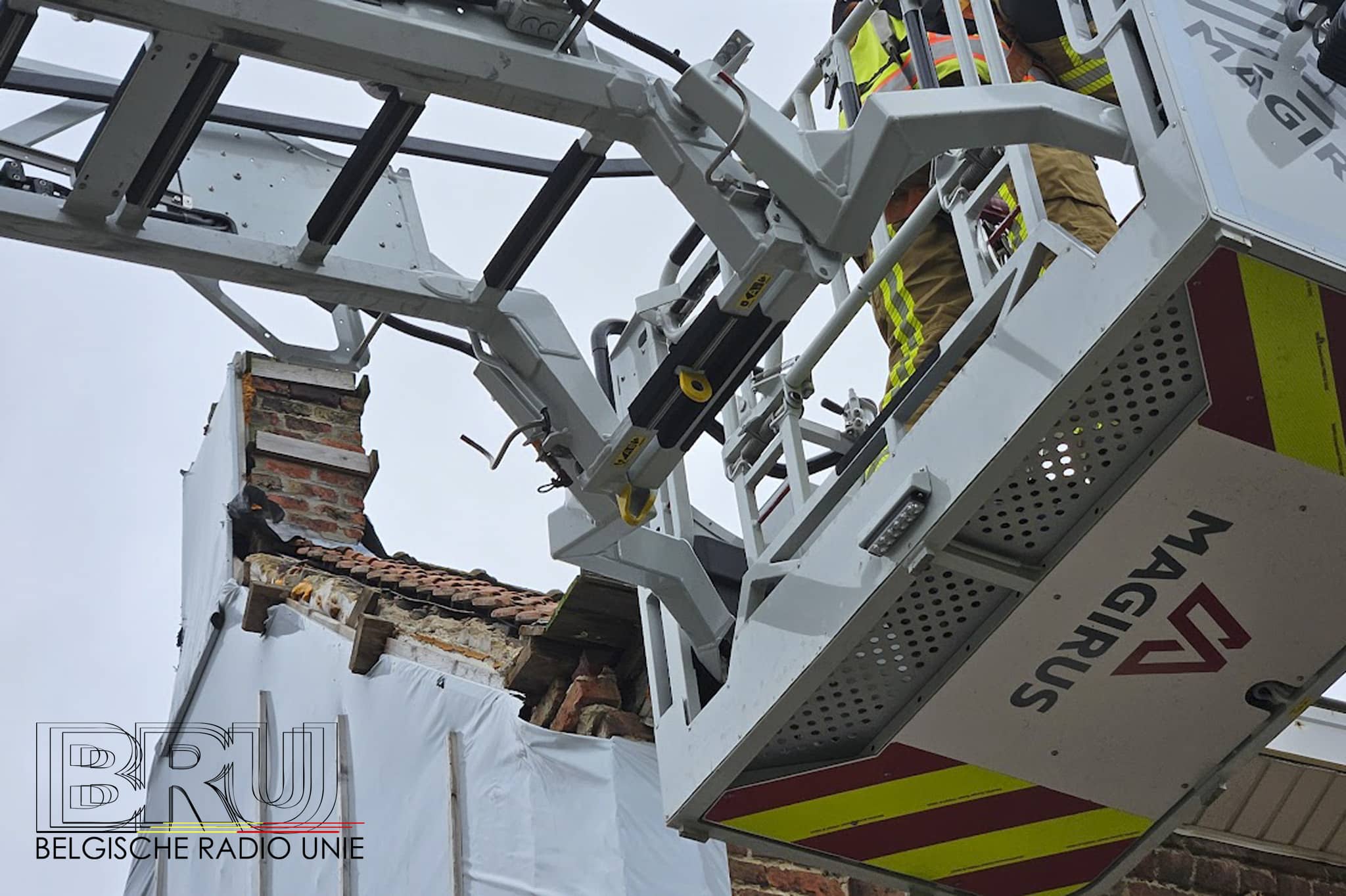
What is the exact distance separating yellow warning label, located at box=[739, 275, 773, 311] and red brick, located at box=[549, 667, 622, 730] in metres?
2.30

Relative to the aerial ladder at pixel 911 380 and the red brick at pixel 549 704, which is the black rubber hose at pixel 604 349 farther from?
the red brick at pixel 549 704

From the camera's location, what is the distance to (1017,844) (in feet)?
17.5

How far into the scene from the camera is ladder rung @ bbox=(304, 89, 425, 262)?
14.3 ft

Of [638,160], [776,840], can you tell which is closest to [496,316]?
[638,160]

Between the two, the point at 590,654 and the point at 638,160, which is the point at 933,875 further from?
the point at 638,160

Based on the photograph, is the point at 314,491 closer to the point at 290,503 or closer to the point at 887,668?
the point at 290,503

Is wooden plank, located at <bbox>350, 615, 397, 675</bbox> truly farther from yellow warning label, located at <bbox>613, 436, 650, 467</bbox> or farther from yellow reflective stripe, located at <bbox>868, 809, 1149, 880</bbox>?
yellow warning label, located at <bbox>613, 436, 650, 467</bbox>

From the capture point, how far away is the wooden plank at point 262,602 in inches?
373

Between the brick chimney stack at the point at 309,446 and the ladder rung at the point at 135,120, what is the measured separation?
6.38 meters

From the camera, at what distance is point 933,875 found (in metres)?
5.50

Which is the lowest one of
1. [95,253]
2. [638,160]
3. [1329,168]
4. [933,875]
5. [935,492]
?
[933,875]

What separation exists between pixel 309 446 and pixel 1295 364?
7.99 m

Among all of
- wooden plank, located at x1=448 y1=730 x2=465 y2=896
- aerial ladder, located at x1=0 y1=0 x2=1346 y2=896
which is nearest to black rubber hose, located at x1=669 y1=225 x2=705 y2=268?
aerial ladder, located at x1=0 y1=0 x2=1346 y2=896

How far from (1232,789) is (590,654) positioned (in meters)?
2.32
